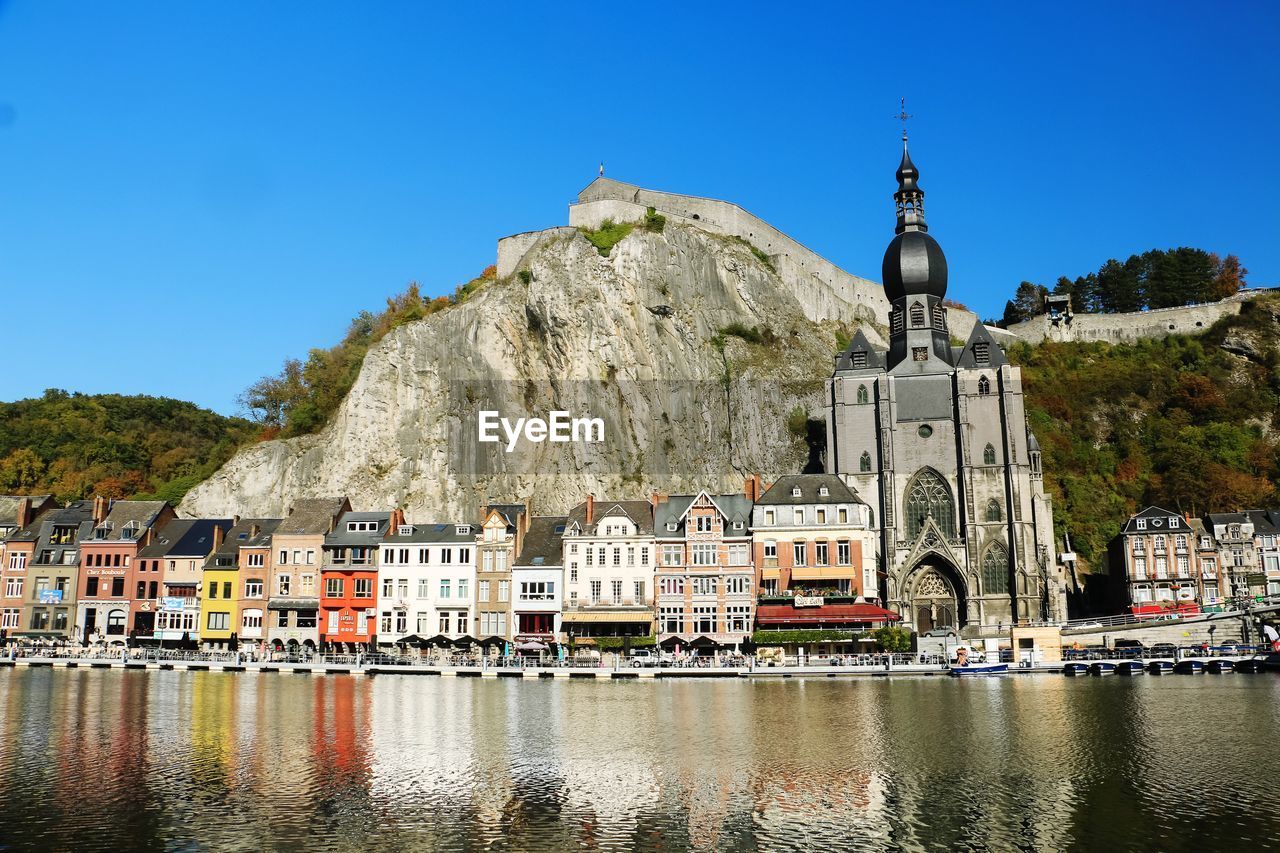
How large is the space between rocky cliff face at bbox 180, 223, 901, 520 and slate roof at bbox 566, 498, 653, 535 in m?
13.6

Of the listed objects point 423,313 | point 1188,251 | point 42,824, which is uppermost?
point 1188,251

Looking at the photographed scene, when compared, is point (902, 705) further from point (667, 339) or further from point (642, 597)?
point (667, 339)

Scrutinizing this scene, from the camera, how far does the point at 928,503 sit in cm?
6372

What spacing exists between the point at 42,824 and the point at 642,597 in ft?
126

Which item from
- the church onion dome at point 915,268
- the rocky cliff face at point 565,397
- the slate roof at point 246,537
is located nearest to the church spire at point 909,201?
the church onion dome at point 915,268

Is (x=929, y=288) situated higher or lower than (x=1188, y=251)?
lower

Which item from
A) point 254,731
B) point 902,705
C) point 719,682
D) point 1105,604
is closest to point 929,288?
point 1105,604

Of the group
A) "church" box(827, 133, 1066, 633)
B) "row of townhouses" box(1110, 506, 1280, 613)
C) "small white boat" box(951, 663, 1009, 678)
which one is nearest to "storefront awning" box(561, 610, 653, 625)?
"church" box(827, 133, 1066, 633)

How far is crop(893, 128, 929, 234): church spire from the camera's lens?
72875mm

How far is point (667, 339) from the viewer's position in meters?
81.6

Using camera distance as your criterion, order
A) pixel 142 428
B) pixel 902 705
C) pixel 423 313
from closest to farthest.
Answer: pixel 902 705
pixel 423 313
pixel 142 428

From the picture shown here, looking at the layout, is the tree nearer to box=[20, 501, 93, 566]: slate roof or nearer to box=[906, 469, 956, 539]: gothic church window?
box=[906, 469, 956, 539]: gothic church window

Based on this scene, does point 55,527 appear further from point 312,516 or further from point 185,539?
point 312,516

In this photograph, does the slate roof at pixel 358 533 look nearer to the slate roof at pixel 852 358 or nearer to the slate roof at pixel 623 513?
the slate roof at pixel 623 513
